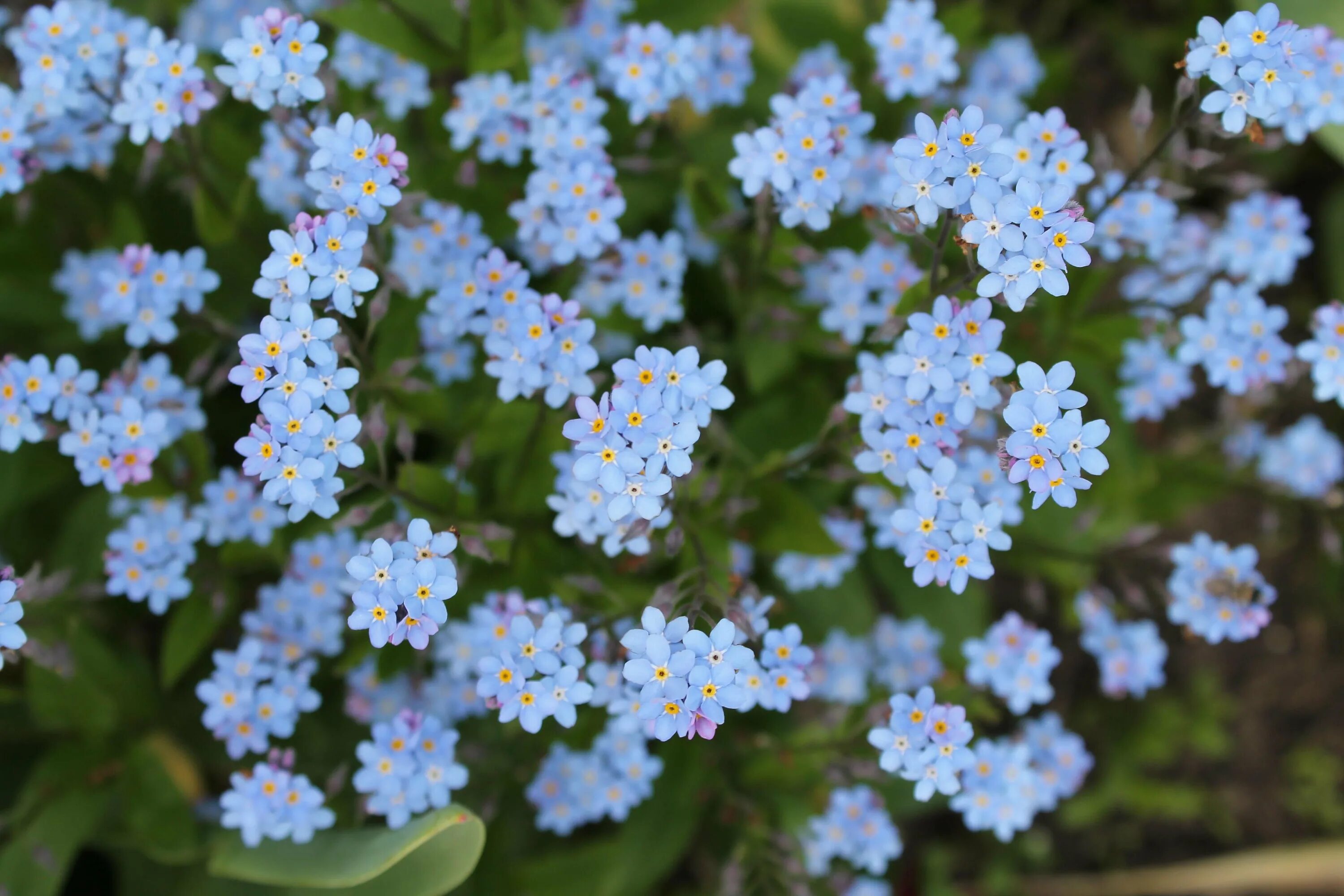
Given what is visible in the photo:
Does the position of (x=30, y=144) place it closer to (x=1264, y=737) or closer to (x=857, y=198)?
(x=857, y=198)

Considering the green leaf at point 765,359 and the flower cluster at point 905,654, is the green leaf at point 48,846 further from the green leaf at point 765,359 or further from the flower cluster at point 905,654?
the flower cluster at point 905,654

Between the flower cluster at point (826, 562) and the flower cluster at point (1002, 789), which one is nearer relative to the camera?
the flower cluster at point (1002, 789)

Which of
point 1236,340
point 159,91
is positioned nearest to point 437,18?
point 159,91

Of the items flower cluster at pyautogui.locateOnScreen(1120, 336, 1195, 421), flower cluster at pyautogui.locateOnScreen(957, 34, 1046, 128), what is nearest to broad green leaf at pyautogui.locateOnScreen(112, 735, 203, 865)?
flower cluster at pyautogui.locateOnScreen(1120, 336, 1195, 421)

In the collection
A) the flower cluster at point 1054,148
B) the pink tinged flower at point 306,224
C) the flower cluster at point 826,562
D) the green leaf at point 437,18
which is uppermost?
the green leaf at point 437,18

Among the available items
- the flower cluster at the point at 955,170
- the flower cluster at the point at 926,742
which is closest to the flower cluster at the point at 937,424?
the flower cluster at the point at 955,170

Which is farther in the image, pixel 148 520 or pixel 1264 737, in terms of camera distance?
pixel 1264 737

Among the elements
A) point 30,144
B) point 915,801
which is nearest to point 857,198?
point 915,801
